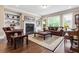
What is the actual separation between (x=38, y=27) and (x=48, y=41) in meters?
0.49

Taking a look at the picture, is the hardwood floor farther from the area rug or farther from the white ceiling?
the white ceiling

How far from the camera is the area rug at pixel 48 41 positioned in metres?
2.54

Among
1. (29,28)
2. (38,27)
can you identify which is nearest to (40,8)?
(38,27)

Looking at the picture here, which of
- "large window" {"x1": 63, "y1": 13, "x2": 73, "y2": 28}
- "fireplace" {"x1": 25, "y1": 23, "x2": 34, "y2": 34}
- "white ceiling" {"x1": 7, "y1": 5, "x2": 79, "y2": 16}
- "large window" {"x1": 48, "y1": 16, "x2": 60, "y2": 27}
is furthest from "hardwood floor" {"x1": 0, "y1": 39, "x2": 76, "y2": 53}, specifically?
"white ceiling" {"x1": 7, "y1": 5, "x2": 79, "y2": 16}

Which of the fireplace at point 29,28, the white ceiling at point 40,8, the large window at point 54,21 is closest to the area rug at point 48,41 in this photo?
the fireplace at point 29,28

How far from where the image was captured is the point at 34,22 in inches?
107

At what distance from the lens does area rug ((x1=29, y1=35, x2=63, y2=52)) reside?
254cm

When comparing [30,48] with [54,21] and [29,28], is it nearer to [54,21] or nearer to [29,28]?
[29,28]

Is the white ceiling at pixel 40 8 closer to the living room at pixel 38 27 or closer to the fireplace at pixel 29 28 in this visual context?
the living room at pixel 38 27

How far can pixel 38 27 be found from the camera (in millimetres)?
2670

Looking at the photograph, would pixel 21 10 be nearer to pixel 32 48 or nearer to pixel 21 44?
pixel 21 44
